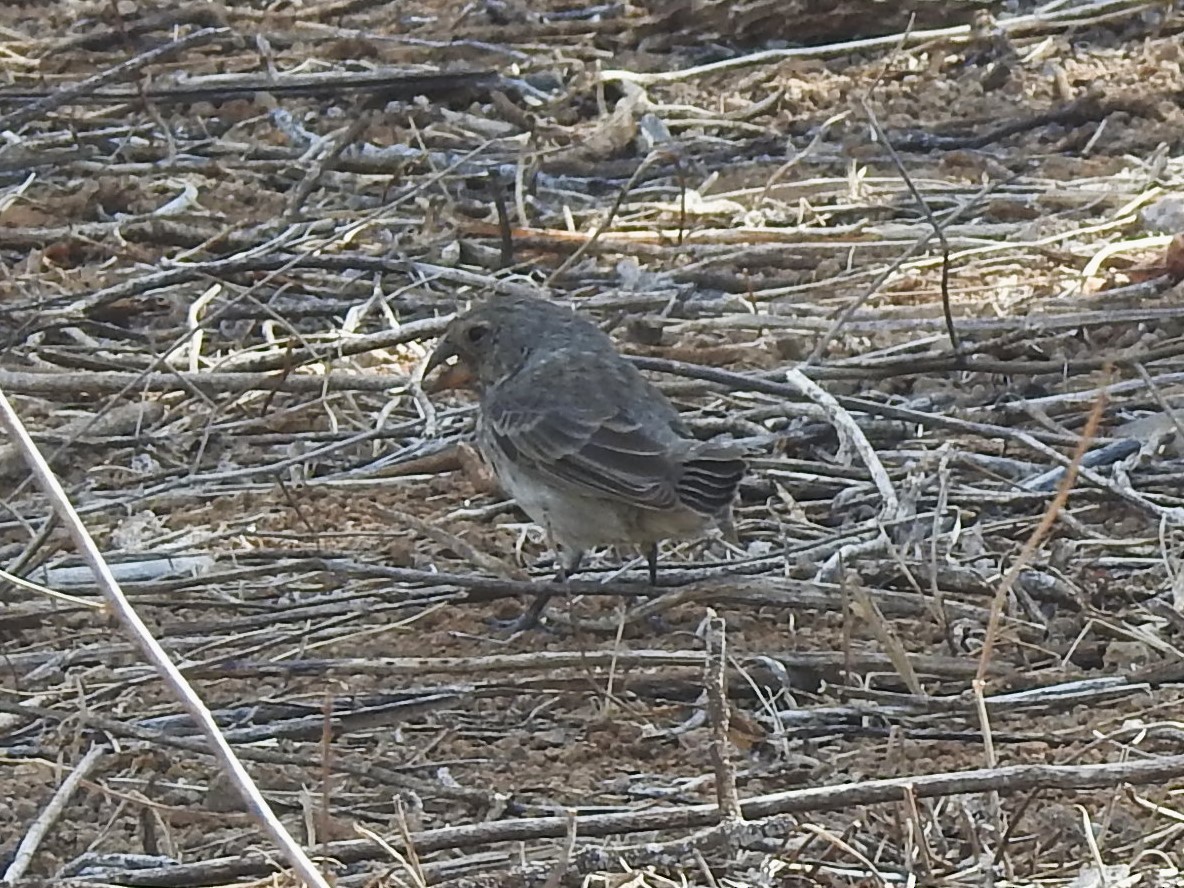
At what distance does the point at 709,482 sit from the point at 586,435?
1.34 feet

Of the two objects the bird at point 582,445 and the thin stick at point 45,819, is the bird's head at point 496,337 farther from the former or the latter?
the thin stick at point 45,819

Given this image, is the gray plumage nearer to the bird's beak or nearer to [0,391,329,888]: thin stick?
the bird's beak

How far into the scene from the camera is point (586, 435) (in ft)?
16.5

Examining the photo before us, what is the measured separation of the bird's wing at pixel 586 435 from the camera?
15.9 ft

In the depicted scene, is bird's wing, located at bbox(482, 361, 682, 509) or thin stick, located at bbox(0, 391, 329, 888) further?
bird's wing, located at bbox(482, 361, 682, 509)

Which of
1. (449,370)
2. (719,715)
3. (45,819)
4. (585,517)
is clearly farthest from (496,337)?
A: (719,715)

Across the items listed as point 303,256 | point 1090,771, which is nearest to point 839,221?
point 303,256

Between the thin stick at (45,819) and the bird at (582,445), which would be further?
the bird at (582,445)

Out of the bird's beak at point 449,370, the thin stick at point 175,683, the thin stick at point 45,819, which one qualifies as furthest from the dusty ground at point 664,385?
the thin stick at point 175,683

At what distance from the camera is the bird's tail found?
475cm

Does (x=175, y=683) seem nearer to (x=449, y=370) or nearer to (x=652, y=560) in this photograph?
(x=652, y=560)

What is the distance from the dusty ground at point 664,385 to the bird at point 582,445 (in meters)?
0.18

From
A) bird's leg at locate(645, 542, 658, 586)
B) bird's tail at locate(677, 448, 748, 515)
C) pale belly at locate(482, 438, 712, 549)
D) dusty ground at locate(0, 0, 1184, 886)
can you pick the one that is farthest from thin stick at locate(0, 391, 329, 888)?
bird's leg at locate(645, 542, 658, 586)

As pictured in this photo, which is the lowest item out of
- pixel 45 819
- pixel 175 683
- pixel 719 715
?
pixel 45 819
